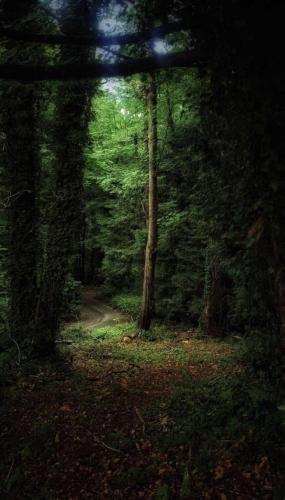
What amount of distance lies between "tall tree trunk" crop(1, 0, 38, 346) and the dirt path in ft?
25.6

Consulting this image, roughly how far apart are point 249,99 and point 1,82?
13.0ft

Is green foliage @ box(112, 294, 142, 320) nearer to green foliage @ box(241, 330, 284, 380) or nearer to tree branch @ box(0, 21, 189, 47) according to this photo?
green foliage @ box(241, 330, 284, 380)

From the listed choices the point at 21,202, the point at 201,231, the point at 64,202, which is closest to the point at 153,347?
the point at 64,202

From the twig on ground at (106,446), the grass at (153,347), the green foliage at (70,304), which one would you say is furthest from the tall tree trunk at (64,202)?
the green foliage at (70,304)

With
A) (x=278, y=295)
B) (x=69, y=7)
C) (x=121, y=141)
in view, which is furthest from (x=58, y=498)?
(x=121, y=141)

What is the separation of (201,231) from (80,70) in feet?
11.9

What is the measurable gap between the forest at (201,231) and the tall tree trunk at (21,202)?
4 cm

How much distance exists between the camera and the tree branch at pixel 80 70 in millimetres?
3588

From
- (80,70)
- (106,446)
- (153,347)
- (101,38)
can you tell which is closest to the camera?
(80,70)

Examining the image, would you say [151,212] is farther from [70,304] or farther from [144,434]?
[144,434]

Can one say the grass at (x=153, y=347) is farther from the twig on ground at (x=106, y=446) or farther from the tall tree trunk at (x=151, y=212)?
the twig on ground at (x=106, y=446)

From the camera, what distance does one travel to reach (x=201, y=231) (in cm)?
663

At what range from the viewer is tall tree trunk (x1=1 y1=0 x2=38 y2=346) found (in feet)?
32.4

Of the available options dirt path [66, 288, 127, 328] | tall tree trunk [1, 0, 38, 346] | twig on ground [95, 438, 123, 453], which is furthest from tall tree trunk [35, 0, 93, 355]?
dirt path [66, 288, 127, 328]
